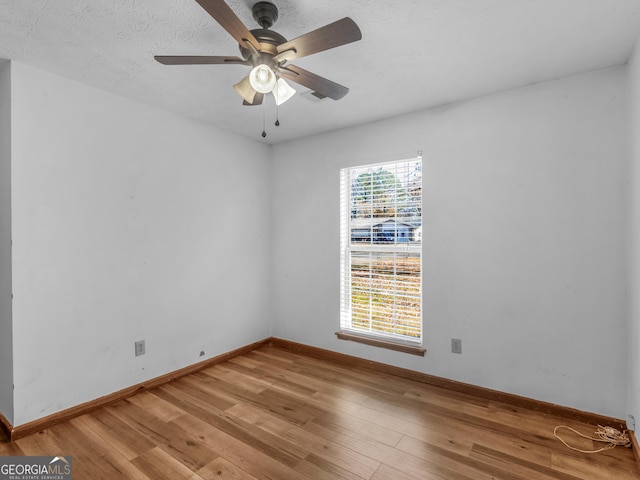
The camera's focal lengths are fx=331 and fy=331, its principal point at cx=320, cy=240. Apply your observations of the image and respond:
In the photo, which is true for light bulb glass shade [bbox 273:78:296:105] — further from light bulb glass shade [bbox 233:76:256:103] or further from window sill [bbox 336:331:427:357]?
window sill [bbox 336:331:427:357]

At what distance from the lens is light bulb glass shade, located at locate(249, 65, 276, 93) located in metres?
1.60

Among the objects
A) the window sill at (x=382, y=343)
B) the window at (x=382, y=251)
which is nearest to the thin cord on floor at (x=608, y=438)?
the window sill at (x=382, y=343)

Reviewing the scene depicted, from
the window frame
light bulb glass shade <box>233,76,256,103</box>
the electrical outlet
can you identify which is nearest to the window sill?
the window frame

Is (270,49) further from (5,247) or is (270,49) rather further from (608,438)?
(608,438)

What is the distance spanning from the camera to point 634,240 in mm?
2043

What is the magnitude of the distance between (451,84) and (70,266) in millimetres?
3147

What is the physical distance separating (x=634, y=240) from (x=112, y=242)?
3664mm

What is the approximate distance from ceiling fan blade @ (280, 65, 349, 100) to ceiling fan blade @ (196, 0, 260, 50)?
216mm

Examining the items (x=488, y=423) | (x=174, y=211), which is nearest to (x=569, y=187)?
(x=488, y=423)

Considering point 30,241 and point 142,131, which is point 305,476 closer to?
point 30,241

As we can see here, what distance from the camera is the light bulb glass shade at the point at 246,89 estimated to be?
1810 millimetres

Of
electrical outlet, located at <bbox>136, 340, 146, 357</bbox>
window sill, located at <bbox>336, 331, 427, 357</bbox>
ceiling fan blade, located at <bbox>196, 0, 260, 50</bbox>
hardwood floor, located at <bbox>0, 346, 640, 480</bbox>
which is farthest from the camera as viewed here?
window sill, located at <bbox>336, 331, 427, 357</bbox>

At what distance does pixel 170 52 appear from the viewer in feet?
6.78

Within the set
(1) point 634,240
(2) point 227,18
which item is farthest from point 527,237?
(2) point 227,18
